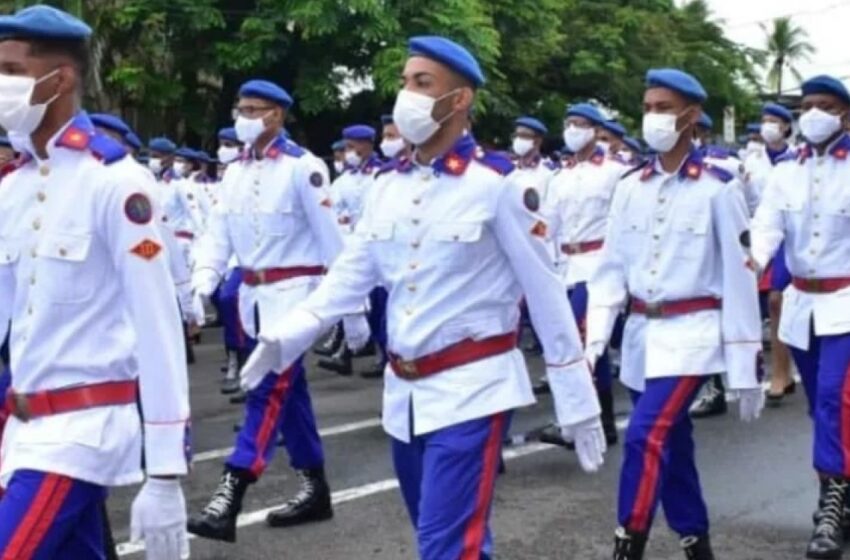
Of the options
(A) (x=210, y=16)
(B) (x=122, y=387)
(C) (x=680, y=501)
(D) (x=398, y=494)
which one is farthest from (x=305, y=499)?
(A) (x=210, y=16)

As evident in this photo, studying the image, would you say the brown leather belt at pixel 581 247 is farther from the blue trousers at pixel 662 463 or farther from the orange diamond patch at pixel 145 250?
the orange diamond patch at pixel 145 250

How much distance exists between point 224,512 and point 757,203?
23.6 feet

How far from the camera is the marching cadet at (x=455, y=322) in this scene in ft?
14.5

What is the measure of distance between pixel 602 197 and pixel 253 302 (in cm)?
346

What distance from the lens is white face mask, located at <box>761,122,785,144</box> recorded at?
13266 millimetres

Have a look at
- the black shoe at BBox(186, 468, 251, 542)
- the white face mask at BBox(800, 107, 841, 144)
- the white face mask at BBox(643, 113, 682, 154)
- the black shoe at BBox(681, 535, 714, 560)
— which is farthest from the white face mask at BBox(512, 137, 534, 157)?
the black shoe at BBox(681, 535, 714, 560)

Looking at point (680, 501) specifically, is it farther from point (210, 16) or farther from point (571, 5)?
point (571, 5)

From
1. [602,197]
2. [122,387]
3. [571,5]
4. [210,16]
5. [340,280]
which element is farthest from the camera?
[571,5]

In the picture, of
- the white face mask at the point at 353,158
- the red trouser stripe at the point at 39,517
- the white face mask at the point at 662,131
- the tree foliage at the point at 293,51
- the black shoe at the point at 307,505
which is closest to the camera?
the red trouser stripe at the point at 39,517

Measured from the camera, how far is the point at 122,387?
391cm

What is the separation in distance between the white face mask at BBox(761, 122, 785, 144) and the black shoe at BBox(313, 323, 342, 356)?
14.2ft

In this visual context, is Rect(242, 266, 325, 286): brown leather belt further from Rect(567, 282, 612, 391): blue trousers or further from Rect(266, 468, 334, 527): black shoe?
Rect(567, 282, 612, 391): blue trousers

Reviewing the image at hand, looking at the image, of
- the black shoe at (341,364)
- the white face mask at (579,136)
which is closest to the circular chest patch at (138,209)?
the white face mask at (579,136)

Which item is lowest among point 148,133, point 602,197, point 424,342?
point 148,133
